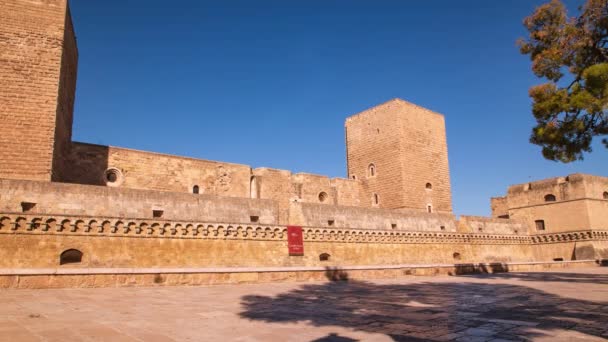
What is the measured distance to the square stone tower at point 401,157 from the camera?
942 inches

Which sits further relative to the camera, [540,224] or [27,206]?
[540,224]

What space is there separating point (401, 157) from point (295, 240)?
1014 centimetres

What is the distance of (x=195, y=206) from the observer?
14305 mm

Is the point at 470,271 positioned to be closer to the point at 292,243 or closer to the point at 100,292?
the point at 292,243

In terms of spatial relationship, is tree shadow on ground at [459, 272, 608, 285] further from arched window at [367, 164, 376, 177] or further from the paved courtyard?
arched window at [367, 164, 376, 177]

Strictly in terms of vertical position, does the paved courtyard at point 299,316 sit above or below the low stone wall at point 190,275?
below

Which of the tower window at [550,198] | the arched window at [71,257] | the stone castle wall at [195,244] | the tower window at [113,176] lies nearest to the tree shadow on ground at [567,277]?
the stone castle wall at [195,244]

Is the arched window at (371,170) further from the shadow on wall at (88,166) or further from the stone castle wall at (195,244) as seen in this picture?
the shadow on wall at (88,166)

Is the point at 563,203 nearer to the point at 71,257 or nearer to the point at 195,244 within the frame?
the point at 195,244

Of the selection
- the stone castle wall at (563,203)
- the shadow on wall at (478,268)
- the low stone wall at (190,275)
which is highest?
the stone castle wall at (563,203)

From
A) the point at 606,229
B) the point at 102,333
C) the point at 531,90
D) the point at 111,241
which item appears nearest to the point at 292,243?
the point at 111,241

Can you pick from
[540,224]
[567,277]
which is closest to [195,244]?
[567,277]

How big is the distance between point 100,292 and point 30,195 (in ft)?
16.2

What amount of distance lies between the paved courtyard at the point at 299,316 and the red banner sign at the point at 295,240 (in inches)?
279
